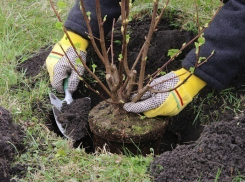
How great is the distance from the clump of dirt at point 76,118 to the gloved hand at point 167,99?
34cm

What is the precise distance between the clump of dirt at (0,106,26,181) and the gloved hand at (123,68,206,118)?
633mm

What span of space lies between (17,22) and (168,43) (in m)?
1.40

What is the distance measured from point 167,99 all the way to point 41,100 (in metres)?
0.83

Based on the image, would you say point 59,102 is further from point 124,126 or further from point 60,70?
point 124,126

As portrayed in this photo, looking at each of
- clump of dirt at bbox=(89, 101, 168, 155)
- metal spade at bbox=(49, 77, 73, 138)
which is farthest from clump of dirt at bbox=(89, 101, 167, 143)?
metal spade at bbox=(49, 77, 73, 138)

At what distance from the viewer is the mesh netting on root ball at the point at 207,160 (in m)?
1.83

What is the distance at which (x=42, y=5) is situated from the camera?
368cm

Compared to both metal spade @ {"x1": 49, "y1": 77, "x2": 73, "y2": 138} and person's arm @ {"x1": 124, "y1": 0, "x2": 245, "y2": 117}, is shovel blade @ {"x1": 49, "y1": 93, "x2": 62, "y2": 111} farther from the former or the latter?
person's arm @ {"x1": 124, "y1": 0, "x2": 245, "y2": 117}

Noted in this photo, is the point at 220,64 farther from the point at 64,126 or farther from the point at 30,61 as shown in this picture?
the point at 30,61

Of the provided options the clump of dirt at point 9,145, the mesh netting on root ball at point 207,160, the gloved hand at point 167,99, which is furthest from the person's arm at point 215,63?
the clump of dirt at point 9,145

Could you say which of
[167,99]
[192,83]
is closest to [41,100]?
[167,99]

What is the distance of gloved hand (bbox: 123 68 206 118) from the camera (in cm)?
224

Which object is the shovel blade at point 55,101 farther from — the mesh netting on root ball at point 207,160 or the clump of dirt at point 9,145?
the mesh netting on root ball at point 207,160

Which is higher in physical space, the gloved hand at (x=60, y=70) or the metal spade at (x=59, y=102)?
the gloved hand at (x=60, y=70)
